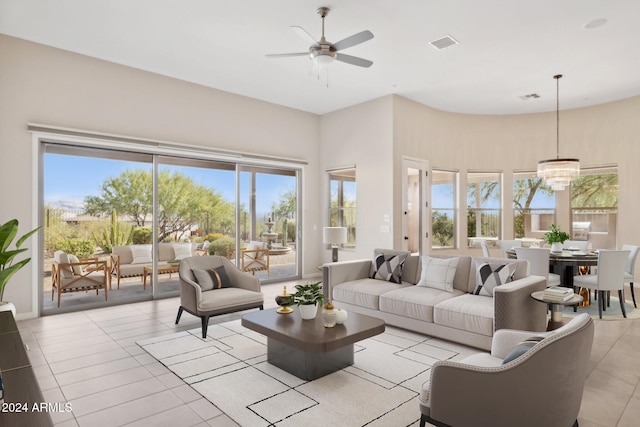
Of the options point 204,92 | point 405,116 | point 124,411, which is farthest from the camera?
point 405,116

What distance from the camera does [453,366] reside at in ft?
6.37

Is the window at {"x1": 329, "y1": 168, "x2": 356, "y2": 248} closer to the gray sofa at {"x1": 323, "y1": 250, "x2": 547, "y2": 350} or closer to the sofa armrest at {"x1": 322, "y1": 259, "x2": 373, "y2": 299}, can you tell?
the sofa armrest at {"x1": 322, "y1": 259, "x2": 373, "y2": 299}

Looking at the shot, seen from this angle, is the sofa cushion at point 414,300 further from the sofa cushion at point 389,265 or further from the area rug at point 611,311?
the area rug at point 611,311

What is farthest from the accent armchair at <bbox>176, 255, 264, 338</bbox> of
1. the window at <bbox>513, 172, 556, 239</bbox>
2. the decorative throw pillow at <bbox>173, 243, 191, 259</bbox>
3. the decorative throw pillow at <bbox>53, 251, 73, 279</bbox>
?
the window at <bbox>513, 172, 556, 239</bbox>

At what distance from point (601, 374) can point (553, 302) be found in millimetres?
692

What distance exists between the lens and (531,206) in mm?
8242

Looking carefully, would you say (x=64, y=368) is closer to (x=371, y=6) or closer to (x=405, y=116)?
(x=371, y=6)

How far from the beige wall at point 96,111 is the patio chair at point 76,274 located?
1.01ft

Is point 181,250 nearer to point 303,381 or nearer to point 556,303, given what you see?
point 303,381

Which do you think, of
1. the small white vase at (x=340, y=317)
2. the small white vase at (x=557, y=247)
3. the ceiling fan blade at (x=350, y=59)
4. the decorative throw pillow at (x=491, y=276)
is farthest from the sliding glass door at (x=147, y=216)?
the small white vase at (x=557, y=247)

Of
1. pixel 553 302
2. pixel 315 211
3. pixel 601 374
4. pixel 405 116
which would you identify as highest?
pixel 405 116

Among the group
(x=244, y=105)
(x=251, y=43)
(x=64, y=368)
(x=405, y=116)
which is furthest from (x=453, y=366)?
(x=244, y=105)

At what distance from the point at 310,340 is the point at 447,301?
1.80 metres

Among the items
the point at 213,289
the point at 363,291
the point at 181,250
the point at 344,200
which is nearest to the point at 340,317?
the point at 363,291
